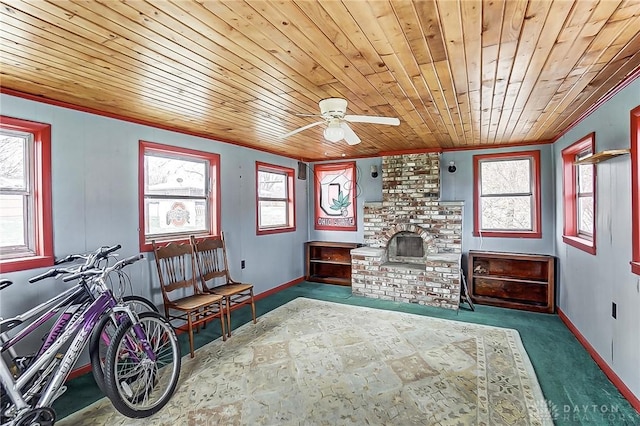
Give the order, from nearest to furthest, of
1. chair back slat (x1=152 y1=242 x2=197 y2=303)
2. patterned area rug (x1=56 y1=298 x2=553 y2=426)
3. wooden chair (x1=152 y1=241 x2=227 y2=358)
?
patterned area rug (x1=56 y1=298 x2=553 y2=426) → wooden chair (x1=152 y1=241 x2=227 y2=358) → chair back slat (x1=152 y1=242 x2=197 y2=303)

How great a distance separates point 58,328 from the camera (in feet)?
7.08

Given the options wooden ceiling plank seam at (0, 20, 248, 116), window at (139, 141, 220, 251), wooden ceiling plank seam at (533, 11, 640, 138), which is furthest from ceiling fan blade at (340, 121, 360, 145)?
window at (139, 141, 220, 251)

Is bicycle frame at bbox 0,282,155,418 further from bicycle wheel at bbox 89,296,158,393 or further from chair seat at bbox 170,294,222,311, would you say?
chair seat at bbox 170,294,222,311

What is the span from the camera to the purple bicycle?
1.88 m

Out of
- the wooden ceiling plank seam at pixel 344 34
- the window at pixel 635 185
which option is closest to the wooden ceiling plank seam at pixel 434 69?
A: the wooden ceiling plank seam at pixel 344 34

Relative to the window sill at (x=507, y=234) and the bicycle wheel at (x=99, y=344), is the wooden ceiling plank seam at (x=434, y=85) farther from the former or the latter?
the bicycle wheel at (x=99, y=344)

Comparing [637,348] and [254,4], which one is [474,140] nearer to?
[637,348]

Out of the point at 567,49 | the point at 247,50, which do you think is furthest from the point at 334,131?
the point at 567,49

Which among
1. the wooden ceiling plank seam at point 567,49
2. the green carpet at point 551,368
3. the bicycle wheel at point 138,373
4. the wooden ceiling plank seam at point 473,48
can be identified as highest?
the wooden ceiling plank seam at point 473,48

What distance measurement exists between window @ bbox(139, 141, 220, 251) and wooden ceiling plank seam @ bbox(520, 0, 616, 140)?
141 inches

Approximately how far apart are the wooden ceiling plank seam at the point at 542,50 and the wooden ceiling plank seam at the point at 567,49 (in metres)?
0.03

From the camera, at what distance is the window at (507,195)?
4711mm

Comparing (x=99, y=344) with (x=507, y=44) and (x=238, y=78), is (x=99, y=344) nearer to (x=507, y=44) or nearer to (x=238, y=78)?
(x=238, y=78)

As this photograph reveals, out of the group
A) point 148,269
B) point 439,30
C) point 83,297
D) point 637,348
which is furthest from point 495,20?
point 148,269
